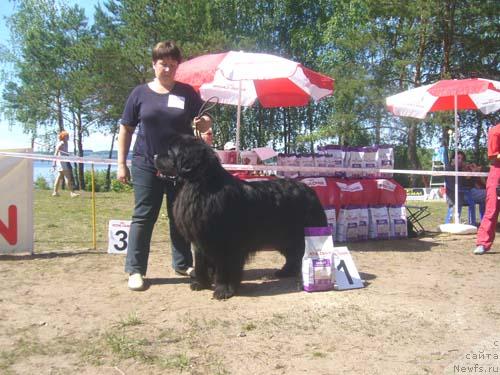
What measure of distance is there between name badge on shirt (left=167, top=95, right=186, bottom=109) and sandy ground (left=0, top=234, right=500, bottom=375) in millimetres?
1585

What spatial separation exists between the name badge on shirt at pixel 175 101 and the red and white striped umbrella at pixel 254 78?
2340 mm

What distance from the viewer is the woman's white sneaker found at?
13.7 ft

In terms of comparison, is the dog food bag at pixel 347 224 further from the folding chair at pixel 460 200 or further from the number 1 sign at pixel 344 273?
the folding chair at pixel 460 200

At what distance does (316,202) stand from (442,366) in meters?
2.17

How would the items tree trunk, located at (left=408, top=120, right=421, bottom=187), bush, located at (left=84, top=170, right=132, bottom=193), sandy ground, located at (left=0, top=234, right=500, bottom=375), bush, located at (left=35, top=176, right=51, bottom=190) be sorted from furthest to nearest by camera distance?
tree trunk, located at (left=408, top=120, right=421, bottom=187) → bush, located at (left=35, top=176, right=51, bottom=190) → bush, located at (left=84, top=170, right=132, bottom=193) → sandy ground, located at (left=0, top=234, right=500, bottom=375)

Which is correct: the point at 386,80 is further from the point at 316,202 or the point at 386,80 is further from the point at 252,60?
the point at 316,202

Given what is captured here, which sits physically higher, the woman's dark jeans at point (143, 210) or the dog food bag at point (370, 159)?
the dog food bag at point (370, 159)

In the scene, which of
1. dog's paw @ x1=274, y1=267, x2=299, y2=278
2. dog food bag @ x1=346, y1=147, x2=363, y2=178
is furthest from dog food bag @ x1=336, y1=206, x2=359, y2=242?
dog's paw @ x1=274, y1=267, x2=299, y2=278

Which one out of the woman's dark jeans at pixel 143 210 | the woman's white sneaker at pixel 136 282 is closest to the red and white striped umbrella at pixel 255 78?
the woman's dark jeans at pixel 143 210

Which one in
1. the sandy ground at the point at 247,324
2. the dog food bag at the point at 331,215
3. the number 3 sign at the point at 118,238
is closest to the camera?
the sandy ground at the point at 247,324

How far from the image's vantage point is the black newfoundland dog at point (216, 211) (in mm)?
3875

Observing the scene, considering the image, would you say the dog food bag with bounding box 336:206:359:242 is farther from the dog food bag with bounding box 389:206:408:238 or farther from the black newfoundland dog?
the black newfoundland dog

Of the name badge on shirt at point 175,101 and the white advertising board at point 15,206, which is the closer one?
the name badge on shirt at point 175,101

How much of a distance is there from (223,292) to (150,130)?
1489mm
